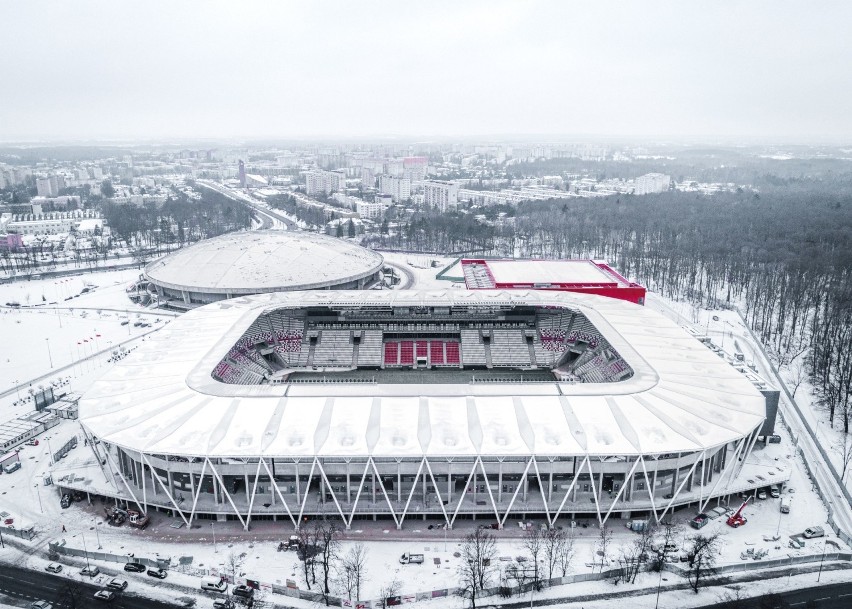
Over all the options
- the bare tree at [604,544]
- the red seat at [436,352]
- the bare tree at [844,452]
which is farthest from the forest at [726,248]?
the red seat at [436,352]

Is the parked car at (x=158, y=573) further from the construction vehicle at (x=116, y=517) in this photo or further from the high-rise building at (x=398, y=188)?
the high-rise building at (x=398, y=188)

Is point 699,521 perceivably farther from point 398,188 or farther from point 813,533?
point 398,188

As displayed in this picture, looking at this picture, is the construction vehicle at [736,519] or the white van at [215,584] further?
the construction vehicle at [736,519]

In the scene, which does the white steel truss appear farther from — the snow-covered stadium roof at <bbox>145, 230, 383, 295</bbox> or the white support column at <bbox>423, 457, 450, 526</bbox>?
the snow-covered stadium roof at <bbox>145, 230, 383, 295</bbox>

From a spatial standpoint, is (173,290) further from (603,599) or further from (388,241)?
(603,599)

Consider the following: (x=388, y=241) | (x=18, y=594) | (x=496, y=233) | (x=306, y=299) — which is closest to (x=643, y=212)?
(x=496, y=233)

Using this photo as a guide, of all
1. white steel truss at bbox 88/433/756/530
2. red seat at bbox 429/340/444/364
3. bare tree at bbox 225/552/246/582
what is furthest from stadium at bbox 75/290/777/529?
red seat at bbox 429/340/444/364
